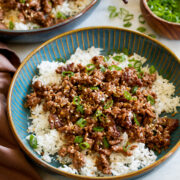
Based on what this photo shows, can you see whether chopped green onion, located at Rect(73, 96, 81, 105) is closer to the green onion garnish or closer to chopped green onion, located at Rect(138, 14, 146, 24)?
the green onion garnish

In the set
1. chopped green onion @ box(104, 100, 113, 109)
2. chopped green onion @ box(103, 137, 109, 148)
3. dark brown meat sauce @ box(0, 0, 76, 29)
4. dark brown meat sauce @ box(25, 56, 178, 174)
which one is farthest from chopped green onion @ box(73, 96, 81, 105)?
dark brown meat sauce @ box(0, 0, 76, 29)

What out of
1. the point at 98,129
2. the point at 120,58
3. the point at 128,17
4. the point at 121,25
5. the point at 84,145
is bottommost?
the point at 84,145

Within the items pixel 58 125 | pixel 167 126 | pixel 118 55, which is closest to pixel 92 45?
pixel 118 55

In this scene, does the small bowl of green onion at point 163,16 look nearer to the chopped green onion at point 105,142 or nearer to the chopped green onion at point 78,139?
the chopped green onion at point 105,142

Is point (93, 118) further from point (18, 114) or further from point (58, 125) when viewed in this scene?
point (18, 114)

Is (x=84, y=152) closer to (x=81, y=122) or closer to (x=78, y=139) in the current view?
(x=78, y=139)

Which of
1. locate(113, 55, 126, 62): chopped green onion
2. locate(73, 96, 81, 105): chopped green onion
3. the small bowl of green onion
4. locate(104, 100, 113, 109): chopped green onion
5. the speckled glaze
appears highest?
the small bowl of green onion

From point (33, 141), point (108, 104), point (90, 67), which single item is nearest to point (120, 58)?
point (90, 67)
